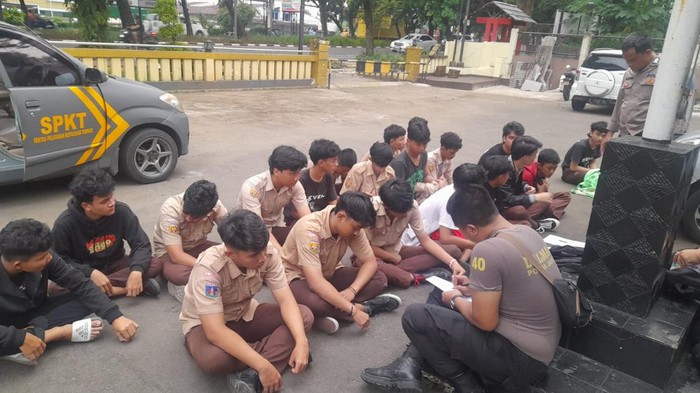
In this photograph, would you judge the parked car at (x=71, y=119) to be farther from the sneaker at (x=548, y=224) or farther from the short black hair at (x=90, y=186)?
the sneaker at (x=548, y=224)

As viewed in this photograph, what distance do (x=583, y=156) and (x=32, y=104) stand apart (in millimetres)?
6344

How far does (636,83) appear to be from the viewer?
5.36m

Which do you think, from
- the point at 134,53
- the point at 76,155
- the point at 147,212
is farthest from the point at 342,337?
the point at 134,53

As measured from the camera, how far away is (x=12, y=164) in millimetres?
4633

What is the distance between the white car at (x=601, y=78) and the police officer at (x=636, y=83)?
8.52 meters

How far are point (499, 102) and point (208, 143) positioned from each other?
1029 centimetres

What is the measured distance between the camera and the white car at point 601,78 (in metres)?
13.2

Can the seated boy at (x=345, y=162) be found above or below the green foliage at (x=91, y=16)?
below

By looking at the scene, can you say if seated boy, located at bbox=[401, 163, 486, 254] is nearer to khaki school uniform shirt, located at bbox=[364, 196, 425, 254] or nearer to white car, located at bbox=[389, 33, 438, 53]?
khaki school uniform shirt, located at bbox=[364, 196, 425, 254]

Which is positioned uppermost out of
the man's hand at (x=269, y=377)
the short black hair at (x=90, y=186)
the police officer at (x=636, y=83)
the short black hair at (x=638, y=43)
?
the short black hair at (x=638, y=43)

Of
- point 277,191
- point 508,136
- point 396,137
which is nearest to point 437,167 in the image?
point 396,137

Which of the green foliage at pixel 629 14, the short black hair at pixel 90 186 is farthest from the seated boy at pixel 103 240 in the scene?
the green foliage at pixel 629 14

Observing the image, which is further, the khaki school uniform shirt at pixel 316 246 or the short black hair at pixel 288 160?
the short black hair at pixel 288 160

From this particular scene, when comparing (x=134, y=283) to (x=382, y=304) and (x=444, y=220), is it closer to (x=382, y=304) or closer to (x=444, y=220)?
(x=382, y=304)
